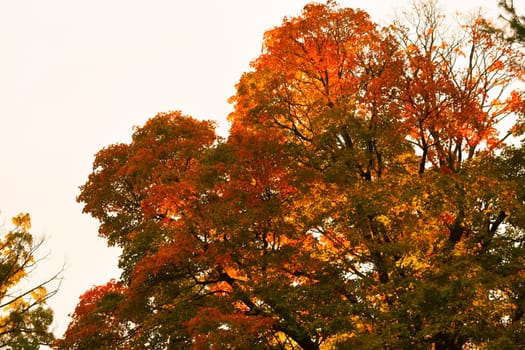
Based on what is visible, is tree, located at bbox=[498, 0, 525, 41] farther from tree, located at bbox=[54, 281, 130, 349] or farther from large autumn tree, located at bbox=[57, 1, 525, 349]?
tree, located at bbox=[54, 281, 130, 349]

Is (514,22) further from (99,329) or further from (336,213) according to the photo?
(99,329)

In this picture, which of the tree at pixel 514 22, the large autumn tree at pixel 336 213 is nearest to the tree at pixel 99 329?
the large autumn tree at pixel 336 213

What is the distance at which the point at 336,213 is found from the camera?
18.6 metres

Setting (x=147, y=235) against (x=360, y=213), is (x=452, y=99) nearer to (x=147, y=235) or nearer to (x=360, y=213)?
(x=360, y=213)

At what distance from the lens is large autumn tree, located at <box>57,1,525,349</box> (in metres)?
16.5

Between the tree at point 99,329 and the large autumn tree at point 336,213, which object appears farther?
the tree at point 99,329

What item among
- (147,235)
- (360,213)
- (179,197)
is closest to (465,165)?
(360,213)

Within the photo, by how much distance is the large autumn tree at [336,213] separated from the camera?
1650cm

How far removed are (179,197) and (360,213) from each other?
5.99 meters

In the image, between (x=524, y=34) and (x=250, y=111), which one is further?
(x=250, y=111)

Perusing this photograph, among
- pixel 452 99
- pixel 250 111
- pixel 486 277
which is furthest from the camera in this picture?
pixel 250 111

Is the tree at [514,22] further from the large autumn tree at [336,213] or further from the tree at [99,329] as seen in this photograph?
the tree at [99,329]

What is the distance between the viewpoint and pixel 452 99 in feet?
64.4

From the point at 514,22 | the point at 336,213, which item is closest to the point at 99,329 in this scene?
the point at 336,213
